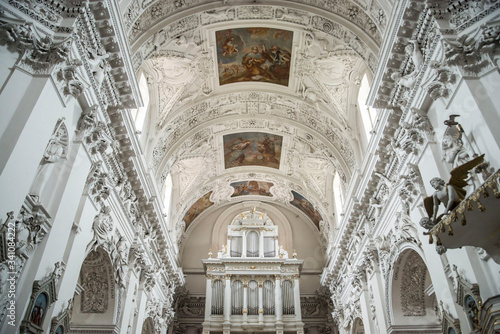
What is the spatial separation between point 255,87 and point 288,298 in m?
9.84

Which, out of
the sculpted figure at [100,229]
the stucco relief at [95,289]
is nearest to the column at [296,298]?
the stucco relief at [95,289]

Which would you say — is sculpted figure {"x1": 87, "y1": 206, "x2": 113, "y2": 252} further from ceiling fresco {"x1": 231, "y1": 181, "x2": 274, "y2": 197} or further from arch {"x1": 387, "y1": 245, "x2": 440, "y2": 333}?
ceiling fresco {"x1": 231, "y1": 181, "x2": 274, "y2": 197}

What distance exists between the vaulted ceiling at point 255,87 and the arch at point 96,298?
14.0 ft

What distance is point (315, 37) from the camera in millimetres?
13000

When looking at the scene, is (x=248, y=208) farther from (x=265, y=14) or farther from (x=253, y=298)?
(x=265, y=14)

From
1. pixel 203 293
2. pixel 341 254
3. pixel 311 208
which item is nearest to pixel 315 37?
pixel 341 254

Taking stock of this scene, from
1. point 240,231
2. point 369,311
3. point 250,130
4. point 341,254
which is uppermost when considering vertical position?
point 250,130

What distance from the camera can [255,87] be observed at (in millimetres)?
15812

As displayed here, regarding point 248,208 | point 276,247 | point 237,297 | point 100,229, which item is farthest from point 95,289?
point 248,208

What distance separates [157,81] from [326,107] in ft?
19.7

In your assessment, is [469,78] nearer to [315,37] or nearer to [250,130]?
[315,37]

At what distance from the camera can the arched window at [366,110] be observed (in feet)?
43.3

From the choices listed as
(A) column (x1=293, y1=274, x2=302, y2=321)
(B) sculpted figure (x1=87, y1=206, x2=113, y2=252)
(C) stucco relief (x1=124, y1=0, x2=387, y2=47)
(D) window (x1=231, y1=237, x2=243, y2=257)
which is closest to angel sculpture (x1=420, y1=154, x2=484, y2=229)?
(C) stucco relief (x1=124, y1=0, x2=387, y2=47)

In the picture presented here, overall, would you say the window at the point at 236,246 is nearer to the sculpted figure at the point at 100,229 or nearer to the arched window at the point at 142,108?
the arched window at the point at 142,108
